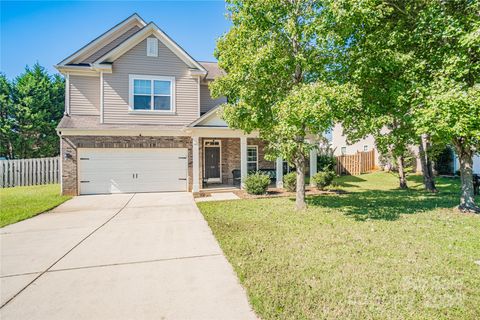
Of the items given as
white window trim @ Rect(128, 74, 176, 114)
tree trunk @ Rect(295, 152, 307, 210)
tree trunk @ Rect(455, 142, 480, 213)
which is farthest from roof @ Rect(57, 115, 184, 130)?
tree trunk @ Rect(455, 142, 480, 213)

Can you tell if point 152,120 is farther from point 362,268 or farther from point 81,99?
point 362,268

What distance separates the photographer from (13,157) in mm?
22188

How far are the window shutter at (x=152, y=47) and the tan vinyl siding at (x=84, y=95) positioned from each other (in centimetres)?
319

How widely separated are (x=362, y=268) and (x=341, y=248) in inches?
35.1

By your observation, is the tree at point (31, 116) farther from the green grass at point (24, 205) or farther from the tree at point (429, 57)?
the tree at point (429, 57)

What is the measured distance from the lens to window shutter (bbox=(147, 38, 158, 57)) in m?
13.0

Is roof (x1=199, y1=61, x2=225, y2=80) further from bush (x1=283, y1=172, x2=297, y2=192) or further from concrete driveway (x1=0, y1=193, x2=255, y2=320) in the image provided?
concrete driveway (x1=0, y1=193, x2=255, y2=320)

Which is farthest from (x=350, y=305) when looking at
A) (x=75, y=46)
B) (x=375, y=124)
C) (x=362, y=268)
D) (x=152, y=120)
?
(x=75, y=46)

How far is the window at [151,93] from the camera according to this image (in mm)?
12914

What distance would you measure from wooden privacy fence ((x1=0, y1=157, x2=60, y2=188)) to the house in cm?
586

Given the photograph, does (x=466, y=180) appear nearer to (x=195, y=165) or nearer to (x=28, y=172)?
(x=195, y=165)

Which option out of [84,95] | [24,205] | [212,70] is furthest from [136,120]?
[212,70]

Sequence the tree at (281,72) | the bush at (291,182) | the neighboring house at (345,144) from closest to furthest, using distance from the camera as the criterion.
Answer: the tree at (281,72) → the bush at (291,182) → the neighboring house at (345,144)

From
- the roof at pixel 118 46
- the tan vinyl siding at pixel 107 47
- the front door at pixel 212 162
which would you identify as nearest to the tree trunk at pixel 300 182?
the roof at pixel 118 46
